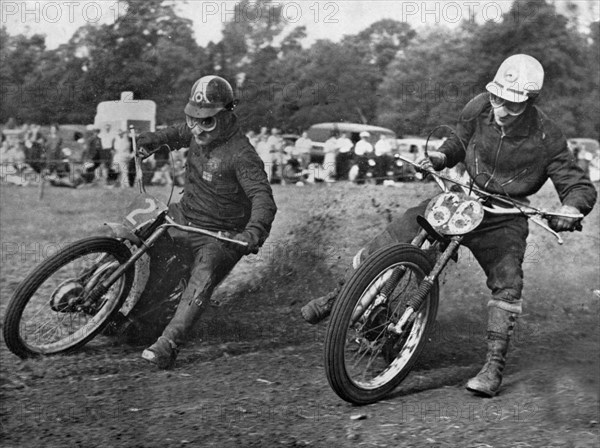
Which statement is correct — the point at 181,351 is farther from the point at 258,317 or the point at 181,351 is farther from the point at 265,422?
the point at 265,422

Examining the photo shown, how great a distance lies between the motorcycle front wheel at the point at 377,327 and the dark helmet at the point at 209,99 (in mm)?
1575

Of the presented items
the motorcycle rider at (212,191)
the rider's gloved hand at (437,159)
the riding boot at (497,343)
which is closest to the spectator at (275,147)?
the motorcycle rider at (212,191)

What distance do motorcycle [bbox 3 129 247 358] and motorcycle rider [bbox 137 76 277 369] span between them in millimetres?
171

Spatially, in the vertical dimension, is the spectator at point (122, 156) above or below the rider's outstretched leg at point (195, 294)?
above

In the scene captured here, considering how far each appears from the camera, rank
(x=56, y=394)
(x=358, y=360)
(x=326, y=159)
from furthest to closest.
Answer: (x=326, y=159) < (x=358, y=360) < (x=56, y=394)

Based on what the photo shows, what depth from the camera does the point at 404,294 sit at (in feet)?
14.6

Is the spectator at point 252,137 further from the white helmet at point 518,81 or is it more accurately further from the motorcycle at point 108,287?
the white helmet at point 518,81

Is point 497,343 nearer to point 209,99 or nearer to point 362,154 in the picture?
point 209,99

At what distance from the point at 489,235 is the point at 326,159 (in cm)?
237

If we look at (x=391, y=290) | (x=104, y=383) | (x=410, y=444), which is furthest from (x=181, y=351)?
(x=410, y=444)

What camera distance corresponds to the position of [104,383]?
4344 millimetres

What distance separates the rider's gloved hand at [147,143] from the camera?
520cm

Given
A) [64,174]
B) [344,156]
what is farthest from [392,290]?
[64,174]

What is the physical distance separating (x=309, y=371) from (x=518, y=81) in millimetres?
2129
